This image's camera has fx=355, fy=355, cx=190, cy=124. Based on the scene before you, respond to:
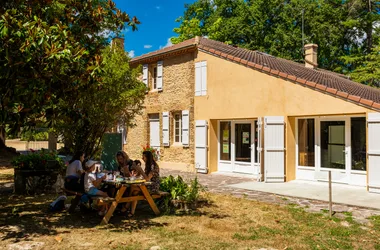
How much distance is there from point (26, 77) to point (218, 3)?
93.3ft

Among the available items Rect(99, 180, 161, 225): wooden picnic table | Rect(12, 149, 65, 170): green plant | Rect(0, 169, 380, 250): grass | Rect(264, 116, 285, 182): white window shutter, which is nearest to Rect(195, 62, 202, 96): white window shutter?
Rect(264, 116, 285, 182): white window shutter

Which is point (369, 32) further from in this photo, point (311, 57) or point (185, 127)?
point (185, 127)

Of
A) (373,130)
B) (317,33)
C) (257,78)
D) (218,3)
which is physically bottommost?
(373,130)

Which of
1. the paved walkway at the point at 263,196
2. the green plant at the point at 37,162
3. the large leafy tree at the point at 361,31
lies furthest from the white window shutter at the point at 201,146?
the large leafy tree at the point at 361,31

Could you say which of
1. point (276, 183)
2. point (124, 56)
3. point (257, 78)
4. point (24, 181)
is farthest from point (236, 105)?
point (24, 181)

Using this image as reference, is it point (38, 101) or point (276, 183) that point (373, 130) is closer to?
point (276, 183)

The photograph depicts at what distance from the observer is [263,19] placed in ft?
94.7

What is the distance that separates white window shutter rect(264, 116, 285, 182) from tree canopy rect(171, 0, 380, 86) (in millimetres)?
16422

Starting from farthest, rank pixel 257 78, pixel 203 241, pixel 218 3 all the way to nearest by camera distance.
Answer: pixel 218 3
pixel 257 78
pixel 203 241

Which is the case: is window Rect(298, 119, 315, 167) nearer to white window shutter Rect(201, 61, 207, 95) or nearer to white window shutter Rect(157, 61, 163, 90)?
white window shutter Rect(201, 61, 207, 95)

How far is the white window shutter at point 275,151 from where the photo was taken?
11.3 m

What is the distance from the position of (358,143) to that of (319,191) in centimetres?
203

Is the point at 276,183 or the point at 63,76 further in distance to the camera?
the point at 276,183

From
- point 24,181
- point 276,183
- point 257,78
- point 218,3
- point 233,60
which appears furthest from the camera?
point 218,3
